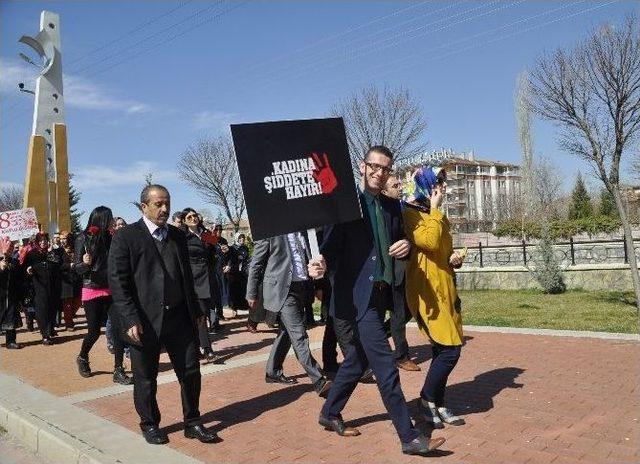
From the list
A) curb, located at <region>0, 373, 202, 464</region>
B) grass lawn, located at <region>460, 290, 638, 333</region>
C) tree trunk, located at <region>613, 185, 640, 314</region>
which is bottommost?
grass lawn, located at <region>460, 290, 638, 333</region>

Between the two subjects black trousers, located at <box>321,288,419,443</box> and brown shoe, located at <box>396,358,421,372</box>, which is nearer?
black trousers, located at <box>321,288,419,443</box>

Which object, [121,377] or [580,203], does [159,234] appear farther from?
[580,203]

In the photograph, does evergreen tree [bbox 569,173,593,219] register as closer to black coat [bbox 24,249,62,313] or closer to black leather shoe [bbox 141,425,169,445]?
black coat [bbox 24,249,62,313]

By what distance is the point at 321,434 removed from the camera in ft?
14.8

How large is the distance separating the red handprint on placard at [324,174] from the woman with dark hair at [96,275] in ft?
12.9

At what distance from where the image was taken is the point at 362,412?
5.03 m

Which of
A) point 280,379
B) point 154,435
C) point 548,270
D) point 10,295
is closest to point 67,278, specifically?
point 10,295

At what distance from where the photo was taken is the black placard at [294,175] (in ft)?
12.0

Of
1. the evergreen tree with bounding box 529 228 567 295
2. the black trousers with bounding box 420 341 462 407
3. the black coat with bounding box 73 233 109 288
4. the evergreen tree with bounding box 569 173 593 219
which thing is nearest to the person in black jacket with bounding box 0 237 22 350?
the black coat with bounding box 73 233 109 288

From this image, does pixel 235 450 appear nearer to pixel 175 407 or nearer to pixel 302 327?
pixel 175 407

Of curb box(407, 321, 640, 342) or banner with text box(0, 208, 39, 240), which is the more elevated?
banner with text box(0, 208, 39, 240)

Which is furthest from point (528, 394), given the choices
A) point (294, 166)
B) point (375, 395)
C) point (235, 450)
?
point (294, 166)

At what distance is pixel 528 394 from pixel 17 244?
11.3 meters

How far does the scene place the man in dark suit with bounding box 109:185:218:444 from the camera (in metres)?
4.46
